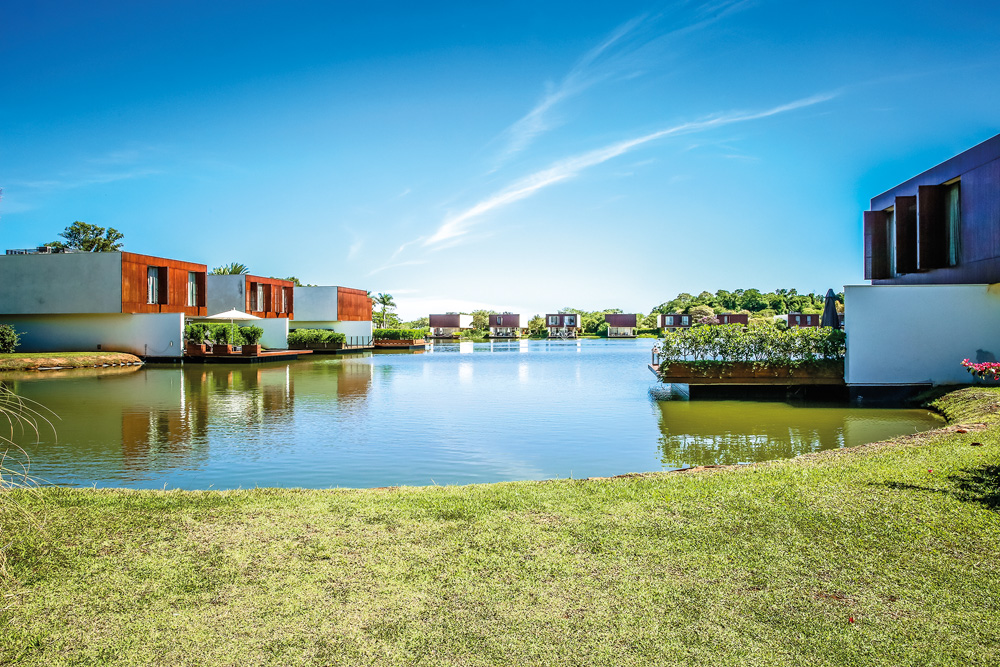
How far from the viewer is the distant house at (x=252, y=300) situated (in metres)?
36.2

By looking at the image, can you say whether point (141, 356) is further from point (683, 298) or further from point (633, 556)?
point (683, 298)

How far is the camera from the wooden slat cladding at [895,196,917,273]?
55.4ft

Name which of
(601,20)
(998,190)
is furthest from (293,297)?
(998,190)

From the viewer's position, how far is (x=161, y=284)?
30.5 metres

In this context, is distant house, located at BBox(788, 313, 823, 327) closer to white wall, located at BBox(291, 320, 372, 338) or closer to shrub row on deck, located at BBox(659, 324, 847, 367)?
white wall, located at BBox(291, 320, 372, 338)

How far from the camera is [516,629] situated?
2.68 meters

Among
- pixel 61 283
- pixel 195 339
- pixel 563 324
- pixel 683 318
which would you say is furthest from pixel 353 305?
pixel 683 318

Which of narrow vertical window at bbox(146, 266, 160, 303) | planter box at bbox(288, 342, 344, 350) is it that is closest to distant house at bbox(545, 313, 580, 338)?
planter box at bbox(288, 342, 344, 350)

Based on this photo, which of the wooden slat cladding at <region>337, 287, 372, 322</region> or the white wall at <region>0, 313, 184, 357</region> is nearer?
the white wall at <region>0, 313, 184, 357</region>

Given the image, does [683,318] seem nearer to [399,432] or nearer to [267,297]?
[267,297]

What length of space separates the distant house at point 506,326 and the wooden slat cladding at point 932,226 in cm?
6929

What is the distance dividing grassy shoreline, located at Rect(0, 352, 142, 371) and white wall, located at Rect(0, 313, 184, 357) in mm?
860

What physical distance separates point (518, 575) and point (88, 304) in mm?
31484

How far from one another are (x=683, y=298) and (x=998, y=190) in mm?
90804
